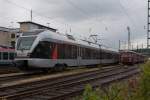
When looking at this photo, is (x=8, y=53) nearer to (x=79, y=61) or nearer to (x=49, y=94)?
(x=79, y=61)

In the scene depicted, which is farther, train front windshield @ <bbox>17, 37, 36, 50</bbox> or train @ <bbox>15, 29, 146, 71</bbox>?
train front windshield @ <bbox>17, 37, 36, 50</bbox>

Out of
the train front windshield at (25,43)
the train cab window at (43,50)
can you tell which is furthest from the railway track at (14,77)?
the train front windshield at (25,43)

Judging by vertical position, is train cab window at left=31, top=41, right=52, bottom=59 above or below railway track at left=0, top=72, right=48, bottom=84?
above

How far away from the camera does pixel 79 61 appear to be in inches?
1209

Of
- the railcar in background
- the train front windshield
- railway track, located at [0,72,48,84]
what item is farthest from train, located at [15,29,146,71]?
the railcar in background

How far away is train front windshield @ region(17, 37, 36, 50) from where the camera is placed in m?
23.4

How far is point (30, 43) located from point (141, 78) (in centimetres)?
1710

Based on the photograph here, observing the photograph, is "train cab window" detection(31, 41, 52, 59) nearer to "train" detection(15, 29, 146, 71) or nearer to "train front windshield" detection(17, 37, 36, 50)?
"train" detection(15, 29, 146, 71)

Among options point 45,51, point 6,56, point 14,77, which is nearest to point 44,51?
point 45,51

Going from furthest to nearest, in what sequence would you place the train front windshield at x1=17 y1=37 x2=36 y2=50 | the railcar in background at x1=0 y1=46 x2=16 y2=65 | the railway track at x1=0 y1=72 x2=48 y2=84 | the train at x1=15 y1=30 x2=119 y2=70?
1. the railcar in background at x1=0 y1=46 x2=16 y2=65
2. the train front windshield at x1=17 y1=37 x2=36 y2=50
3. the train at x1=15 y1=30 x2=119 y2=70
4. the railway track at x1=0 y1=72 x2=48 y2=84

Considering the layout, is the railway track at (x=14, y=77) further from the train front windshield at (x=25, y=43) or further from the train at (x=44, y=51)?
the train front windshield at (x=25, y=43)

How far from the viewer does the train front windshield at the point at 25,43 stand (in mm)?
23353

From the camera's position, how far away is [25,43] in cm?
2373

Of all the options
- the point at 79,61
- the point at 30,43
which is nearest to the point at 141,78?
the point at 30,43
